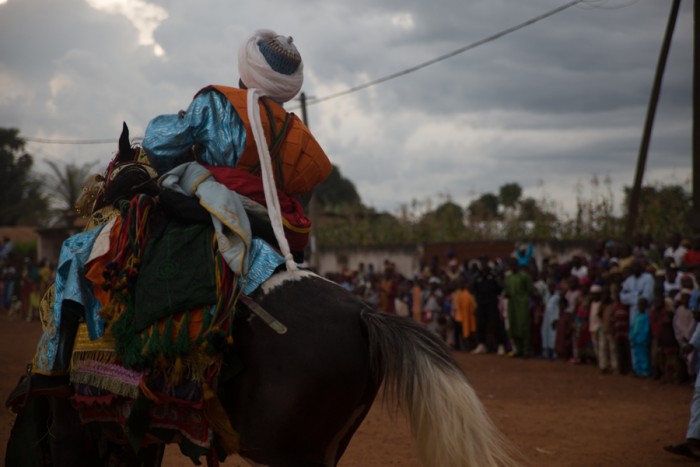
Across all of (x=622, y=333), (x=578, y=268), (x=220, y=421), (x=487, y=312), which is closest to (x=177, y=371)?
(x=220, y=421)

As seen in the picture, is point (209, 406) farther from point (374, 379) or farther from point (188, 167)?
point (188, 167)

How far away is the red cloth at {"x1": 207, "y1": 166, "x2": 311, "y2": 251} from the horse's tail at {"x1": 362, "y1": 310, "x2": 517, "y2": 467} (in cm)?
60

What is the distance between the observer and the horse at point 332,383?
312 centimetres

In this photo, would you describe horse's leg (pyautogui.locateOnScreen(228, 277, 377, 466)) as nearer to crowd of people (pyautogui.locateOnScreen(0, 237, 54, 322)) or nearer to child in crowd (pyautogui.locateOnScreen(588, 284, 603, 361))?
child in crowd (pyautogui.locateOnScreen(588, 284, 603, 361))

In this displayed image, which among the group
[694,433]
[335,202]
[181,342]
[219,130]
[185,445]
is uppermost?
[335,202]

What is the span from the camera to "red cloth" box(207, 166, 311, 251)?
3645 mm

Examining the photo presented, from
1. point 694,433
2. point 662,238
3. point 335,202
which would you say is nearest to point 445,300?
point 662,238

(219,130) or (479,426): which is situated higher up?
(219,130)

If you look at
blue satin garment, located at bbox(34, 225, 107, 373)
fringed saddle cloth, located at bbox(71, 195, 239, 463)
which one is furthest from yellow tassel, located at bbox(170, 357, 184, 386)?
blue satin garment, located at bbox(34, 225, 107, 373)

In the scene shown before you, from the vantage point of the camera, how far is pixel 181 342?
329 centimetres

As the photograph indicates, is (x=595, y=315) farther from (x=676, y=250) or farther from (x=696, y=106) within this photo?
(x=696, y=106)

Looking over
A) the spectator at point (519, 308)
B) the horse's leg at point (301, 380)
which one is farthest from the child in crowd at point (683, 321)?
the horse's leg at point (301, 380)

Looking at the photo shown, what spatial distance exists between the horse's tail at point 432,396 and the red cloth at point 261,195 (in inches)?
23.7

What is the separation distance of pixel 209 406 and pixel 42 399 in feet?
3.98
